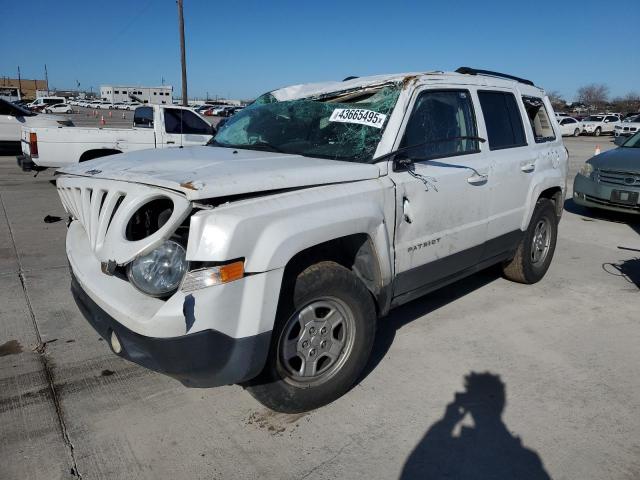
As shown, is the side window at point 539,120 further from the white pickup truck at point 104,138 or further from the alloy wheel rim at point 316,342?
the white pickup truck at point 104,138

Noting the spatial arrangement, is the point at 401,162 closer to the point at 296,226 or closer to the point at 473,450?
the point at 296,226

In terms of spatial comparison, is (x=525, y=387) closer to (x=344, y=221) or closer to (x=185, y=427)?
(x=344, y=221)

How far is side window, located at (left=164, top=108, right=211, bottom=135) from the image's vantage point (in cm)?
974

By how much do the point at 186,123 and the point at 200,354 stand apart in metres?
8.34

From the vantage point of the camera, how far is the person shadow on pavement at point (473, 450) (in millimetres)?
2459

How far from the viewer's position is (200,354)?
7.35 feet

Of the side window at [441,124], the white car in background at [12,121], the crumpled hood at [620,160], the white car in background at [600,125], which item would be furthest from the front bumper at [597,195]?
the white car in background at [600,125]

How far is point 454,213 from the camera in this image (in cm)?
353

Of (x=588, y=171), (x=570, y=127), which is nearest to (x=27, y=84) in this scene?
(x=570, y=127)

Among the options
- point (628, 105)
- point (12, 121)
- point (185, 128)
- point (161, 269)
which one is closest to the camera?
point (161, 269)

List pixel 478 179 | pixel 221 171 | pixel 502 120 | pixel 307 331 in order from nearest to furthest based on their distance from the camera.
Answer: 1. pixel 221 171
2. pixel 307 331
3. pixel 478 179
4. pixel 502 120

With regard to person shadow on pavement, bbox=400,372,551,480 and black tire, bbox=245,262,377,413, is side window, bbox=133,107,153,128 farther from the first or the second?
person shadow on pavement, bbox=400,372,551,480

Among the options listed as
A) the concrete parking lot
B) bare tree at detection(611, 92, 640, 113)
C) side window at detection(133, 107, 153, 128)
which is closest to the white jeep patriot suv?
the concrete parking lot

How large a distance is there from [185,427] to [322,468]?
809 millimetres
